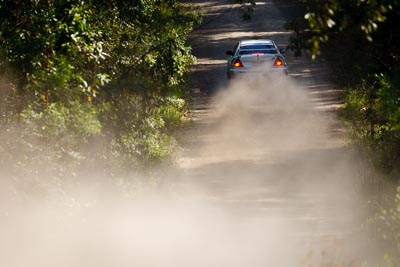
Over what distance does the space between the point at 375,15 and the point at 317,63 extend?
3081cm

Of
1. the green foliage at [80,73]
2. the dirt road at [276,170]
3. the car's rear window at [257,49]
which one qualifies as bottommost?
the dirt road at [276,170]

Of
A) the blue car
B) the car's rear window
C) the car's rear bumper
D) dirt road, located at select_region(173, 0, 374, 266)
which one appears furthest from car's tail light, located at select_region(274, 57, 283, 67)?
dirt road, located at select_region(173, 0, 374, 266)

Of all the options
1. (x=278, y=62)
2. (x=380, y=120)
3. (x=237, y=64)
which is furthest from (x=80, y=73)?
(x=278, y=62)

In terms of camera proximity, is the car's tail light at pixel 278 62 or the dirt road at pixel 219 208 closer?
the dirt road at pixel 219 208

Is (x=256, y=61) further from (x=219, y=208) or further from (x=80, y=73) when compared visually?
(x=80, y=73)

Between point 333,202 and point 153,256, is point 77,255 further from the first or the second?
point 333,202

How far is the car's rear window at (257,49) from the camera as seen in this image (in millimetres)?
28609

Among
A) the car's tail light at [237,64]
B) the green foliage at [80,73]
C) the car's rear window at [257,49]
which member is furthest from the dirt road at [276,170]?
the green foliage at [80,73]

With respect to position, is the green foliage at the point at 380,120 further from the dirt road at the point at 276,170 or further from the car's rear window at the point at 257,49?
the car's rear window at the point at 257,49

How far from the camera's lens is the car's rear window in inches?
1126

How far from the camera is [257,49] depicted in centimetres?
2881

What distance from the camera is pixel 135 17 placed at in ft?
53.8

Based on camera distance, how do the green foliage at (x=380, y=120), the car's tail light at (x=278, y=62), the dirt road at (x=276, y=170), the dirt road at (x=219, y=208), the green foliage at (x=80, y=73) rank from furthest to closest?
1. the car's tail light at (x=278, y=62)
2. the dirt road at (x=276, y=170)
3. the green foliage at (x=380, y=120)
4. the dirt road at (x=219, y=208)
5. the green foliage at (x=80, y=73)

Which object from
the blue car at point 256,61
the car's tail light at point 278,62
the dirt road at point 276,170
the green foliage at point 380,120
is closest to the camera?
the green foliage at point 380,120
